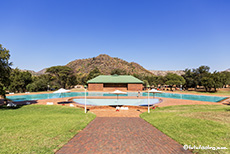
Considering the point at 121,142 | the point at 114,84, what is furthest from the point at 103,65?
the point at 121,142

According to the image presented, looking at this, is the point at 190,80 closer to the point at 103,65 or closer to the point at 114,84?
the point at 114,84

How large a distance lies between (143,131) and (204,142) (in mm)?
3020

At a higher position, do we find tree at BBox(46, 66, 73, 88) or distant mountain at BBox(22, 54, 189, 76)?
distant mountain at BBox(22, 54, 189, 76)

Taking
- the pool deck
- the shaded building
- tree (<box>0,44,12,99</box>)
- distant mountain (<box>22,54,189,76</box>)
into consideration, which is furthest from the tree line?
distant mountain (<box>22,54,189,76</box>)

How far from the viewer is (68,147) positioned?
5.36m

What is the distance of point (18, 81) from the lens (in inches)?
1646

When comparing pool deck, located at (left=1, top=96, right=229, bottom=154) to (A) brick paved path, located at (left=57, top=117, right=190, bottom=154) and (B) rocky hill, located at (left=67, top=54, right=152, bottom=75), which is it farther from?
(B) rocky hill, located at (left=67, top=54, right=152, bottom=75)

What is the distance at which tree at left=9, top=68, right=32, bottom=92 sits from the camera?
4103 cm

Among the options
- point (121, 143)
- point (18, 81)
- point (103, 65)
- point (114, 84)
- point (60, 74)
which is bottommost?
point (121, 143)

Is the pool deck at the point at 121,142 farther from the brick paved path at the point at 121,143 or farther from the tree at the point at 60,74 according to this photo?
the tree at the point at 60,74

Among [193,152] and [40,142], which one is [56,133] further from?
[193,152]

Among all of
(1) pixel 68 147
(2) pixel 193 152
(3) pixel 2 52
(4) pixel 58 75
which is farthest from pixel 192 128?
(4) pixel 58 75

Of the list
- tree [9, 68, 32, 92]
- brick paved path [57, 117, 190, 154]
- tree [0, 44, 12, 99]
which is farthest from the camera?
tree [9, 68, 32, 92]

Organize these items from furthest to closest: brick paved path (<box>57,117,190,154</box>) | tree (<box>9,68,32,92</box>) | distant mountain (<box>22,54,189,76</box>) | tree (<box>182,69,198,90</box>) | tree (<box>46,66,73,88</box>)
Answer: distant mountain (<box>22,54,189,76</box>) < tree (<box>182,69,198,90</box>) < tree (<box>46,66,73,88</box>) < tree (<box>9,68,32,92</box>) < brick paved path (<box>57,117,190,154</box>)
